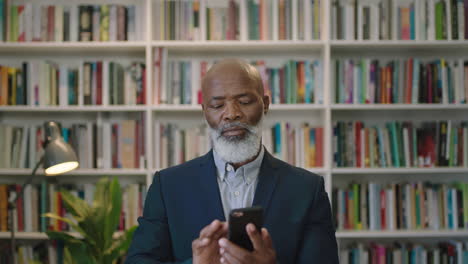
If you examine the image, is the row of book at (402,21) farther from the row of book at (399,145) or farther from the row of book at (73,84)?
the row of book at (73,84)

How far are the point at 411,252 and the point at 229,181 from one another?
6.13 ft

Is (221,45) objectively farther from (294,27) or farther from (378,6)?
(378,6)

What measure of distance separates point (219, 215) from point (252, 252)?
9.1 inches

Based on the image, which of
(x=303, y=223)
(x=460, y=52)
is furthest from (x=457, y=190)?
(x=303, y=223)

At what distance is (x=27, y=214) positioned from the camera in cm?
265

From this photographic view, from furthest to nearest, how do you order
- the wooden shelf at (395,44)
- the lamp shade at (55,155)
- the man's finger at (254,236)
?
the wooden shelf at (395,44), the lamp shade at (55,155), the man's finger at (254,236)

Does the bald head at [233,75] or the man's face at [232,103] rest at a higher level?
the bald head at [233,75]

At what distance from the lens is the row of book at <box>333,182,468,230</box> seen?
8.72 feet

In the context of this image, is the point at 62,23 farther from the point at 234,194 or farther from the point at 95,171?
the point at 234,194

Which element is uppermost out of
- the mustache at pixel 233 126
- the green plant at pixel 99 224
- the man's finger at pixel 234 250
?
the mustache at pixel 233 126

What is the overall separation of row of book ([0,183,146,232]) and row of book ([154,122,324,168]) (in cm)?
28

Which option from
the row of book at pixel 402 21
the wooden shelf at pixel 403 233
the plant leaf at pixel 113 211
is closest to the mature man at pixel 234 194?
the plant leaf at pixel 113 211

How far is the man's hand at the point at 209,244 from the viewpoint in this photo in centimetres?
99

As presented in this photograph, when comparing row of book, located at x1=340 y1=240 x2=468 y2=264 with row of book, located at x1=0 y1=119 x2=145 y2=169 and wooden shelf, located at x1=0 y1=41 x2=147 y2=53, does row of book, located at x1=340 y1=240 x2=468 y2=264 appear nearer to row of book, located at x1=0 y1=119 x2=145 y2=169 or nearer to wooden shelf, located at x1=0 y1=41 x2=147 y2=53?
row of book, located at x1=0 y1=119 x2=145 y2=169
